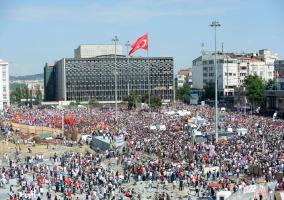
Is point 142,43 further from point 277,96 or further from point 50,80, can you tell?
point 50,80

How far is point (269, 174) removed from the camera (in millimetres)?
26875

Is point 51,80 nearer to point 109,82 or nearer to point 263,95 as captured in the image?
point 109,82

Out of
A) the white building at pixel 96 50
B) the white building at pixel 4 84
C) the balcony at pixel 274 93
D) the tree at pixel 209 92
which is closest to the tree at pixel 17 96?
the white building at pixel 4 84

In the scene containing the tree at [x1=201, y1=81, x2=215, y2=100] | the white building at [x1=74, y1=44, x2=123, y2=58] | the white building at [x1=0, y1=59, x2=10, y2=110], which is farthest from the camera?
the white building at [x1=74, y1=44, x2=123, y2=58]

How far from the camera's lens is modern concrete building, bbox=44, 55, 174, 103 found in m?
130

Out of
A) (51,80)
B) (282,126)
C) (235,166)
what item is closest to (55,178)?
(235,166)

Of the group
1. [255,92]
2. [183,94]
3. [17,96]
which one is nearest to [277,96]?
[255,92]

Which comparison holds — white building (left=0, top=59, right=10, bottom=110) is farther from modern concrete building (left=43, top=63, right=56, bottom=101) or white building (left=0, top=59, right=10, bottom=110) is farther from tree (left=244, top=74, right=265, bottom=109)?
tree (left=244, top=74, right=265, bottom=109)

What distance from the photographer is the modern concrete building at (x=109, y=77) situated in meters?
130

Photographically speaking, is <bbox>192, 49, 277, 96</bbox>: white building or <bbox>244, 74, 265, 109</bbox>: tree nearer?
<bbox>244, 74, 265, 109</bbox>: tree

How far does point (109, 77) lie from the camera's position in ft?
431

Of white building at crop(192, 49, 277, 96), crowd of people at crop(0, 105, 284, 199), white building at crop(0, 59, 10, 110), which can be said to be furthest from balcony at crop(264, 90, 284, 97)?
white building at crop(0, 59, 10, 110)

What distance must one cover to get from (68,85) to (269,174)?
106m

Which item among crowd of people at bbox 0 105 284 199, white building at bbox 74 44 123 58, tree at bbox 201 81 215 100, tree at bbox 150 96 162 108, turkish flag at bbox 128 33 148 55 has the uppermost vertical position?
white building at bbox 74 44 123 58
